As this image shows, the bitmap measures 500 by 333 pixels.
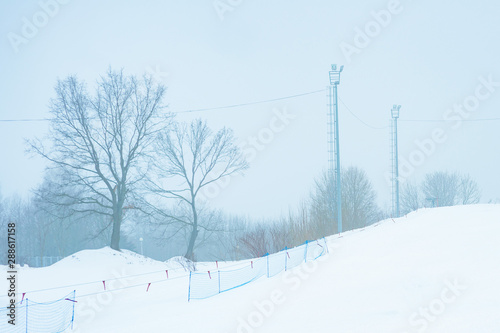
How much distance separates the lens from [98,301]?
2134 cm

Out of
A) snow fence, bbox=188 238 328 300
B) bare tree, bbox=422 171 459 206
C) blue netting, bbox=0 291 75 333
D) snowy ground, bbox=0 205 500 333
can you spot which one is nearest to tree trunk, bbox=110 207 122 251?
snowy ground, bbox=0 205 500 333

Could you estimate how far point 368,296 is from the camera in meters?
12.1

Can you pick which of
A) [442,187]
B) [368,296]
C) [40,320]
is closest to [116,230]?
[40,320]

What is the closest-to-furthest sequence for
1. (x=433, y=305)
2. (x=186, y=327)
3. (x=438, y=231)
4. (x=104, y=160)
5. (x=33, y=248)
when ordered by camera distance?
(x=433, y=305), (x=186, y=327), (x=438, y=231), (x=104, y=160), (x=33, y=248)

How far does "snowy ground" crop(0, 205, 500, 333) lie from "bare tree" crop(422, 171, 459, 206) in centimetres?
5103

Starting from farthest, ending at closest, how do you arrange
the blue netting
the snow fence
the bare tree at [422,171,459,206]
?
the bare tree at [422,171,459,206], the snow fence, the blue netting

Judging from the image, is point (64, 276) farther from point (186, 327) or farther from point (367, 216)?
point (367, 216)

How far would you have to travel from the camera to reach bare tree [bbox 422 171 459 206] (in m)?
69.9

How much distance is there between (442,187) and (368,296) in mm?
64041

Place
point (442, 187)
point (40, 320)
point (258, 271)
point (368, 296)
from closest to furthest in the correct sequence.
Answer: point (368, 296), point (40, 320), point (258, 271), point (442, 187)

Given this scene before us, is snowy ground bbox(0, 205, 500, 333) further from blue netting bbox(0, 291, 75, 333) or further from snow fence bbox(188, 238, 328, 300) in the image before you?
snow fence bbox(188, 238, 328, 300)

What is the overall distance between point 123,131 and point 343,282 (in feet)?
91.2

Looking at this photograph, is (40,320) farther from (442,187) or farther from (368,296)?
(442,187)

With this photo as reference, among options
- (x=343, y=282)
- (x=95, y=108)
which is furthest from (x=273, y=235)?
(x=343, y=282)
